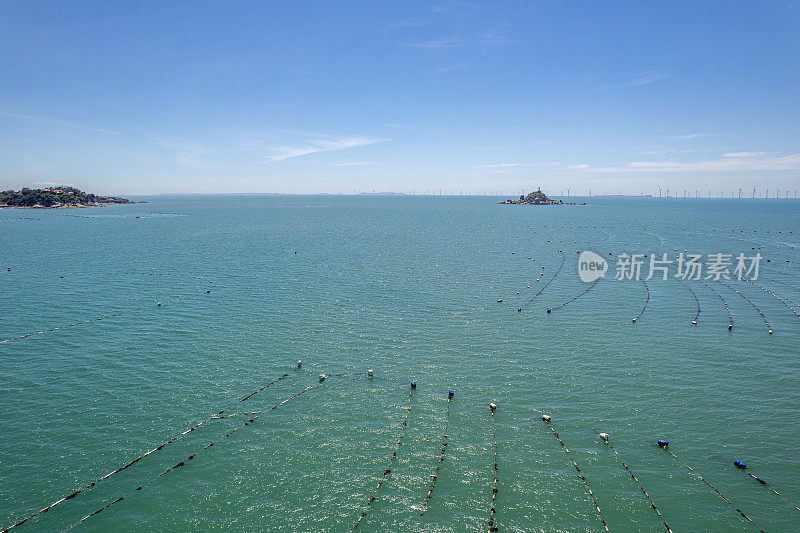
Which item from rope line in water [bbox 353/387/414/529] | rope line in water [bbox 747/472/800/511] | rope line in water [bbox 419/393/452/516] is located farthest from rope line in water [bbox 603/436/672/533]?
rope line in water [bbox 353/387/414/529]

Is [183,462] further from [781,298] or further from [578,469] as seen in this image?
[781,298]

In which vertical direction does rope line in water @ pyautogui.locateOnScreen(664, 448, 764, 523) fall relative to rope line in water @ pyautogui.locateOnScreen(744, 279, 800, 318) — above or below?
below

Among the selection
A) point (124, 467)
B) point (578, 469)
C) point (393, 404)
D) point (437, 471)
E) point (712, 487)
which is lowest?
point (712, 487)

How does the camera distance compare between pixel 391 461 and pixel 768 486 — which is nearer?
pixel 768 486

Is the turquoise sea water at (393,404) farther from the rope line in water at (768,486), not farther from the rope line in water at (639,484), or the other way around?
the rope line in water at (639,484)

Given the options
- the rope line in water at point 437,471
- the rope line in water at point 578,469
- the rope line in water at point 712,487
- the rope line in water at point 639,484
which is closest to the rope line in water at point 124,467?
the rope line in water at point 437,471

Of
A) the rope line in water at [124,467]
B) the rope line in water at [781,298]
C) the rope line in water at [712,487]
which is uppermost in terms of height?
the rope line in water at [781,298]

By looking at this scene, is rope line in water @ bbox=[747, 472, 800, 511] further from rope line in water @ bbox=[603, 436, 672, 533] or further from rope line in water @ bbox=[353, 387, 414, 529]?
rope line in water @ bbox=[353, 387, 414, 529]

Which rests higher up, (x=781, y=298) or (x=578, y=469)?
(x=781, y=298)

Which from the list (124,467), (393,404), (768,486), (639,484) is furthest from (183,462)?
(768,486)
